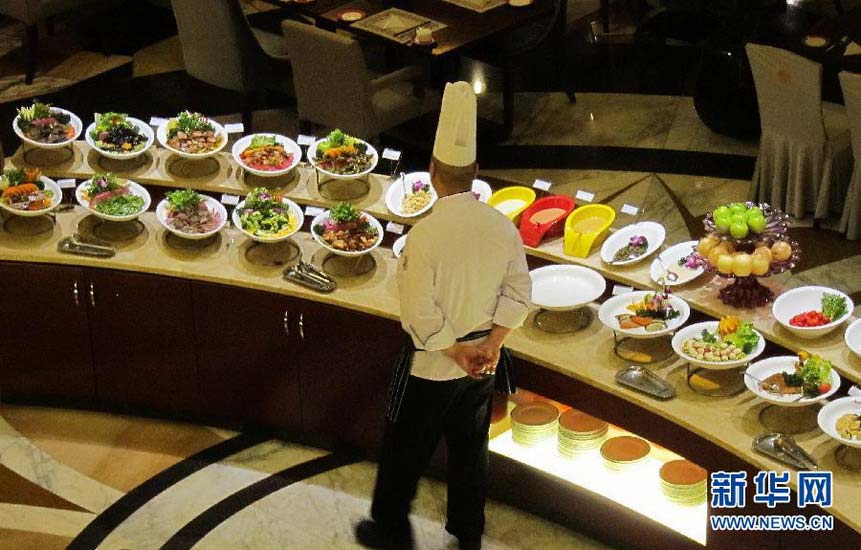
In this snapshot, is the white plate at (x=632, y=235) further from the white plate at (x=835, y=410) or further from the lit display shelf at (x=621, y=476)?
the white plate at (x=835, y=410)

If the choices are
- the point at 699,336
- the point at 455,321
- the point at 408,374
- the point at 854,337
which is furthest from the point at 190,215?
the point at 854,337

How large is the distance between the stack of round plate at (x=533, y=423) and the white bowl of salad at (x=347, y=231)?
86 centimetres

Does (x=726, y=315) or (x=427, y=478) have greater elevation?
(x=726, y=315)

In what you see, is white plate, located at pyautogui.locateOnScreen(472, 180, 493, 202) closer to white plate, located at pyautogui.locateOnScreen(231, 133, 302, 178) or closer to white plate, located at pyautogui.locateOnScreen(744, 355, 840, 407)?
white plate, located at pyautogui.locateOnScreen(231, 133, 302, 178)

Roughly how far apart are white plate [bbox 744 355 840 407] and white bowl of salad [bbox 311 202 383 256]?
155 cm

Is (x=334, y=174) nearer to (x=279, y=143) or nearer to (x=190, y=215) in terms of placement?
(x=279, y=143)

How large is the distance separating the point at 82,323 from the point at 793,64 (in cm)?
360

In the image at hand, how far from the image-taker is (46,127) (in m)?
5.95

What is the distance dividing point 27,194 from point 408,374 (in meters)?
2.01

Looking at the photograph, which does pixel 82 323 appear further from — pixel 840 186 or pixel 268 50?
pixel 840 186

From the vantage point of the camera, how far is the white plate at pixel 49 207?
5477mm

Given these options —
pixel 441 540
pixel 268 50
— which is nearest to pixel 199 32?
pixel 268 50

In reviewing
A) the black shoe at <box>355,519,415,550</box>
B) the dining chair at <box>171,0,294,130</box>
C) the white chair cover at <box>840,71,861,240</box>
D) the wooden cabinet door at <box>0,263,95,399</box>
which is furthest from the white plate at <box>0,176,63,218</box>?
the white chair cover at <box>840,71,861,240</box>

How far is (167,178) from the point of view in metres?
5.81
